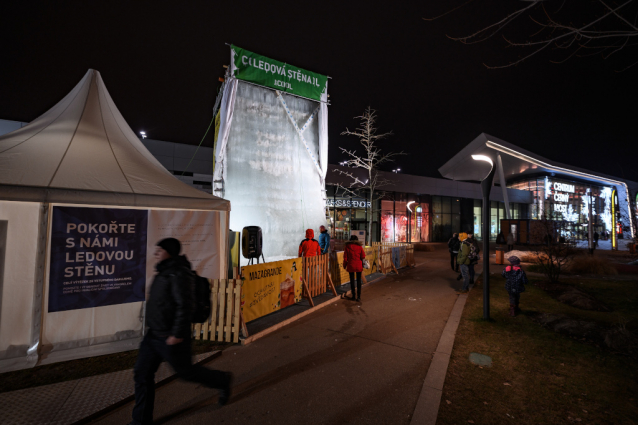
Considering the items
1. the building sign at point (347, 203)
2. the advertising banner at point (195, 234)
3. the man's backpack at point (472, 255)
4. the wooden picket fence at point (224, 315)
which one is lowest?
the wooden picket fence at point (224, 315)

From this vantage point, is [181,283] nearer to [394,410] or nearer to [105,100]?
[394,410]

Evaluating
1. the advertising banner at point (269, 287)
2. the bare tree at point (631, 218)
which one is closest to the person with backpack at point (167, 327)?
the advertising banner at point (269, 287)

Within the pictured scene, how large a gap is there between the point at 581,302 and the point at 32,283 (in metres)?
11.1

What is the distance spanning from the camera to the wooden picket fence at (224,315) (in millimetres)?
5340

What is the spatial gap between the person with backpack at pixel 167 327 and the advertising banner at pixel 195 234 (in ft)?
9.84

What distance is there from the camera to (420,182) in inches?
1281

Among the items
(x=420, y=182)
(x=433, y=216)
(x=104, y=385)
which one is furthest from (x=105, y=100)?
(x=433, y=216)

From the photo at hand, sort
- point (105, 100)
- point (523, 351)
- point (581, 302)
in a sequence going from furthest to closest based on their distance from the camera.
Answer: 1. point (581, 302)
2. point (105, 100)
3. point (523, 351)

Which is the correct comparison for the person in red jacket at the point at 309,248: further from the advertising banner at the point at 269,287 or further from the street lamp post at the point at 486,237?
the street lamp post at the point at 486,237

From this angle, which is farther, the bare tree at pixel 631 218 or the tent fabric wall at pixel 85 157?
the bare tree at pixel 631 218

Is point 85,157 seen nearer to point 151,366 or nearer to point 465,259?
point 151,366

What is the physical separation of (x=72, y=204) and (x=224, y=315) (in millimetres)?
2969

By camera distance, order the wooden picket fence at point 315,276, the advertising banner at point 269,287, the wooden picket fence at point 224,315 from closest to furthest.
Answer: the wooden picket fence at point 224,315 → the advertising banner at point 269,287 → the wooden picket fence at point 315,276

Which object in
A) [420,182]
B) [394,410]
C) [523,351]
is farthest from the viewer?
[420,182]
